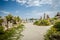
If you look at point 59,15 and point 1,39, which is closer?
point 1,39

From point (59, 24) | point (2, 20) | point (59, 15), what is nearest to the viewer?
point (59, 24)

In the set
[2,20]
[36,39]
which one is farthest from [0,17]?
[36,39]

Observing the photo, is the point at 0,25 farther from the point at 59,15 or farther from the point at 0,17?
the point at 59,15

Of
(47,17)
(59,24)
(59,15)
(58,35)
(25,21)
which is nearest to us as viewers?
(58,35)

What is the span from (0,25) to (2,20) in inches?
20.0

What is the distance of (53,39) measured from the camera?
11.4 feet

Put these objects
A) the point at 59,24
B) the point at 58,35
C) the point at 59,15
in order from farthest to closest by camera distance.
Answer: the point at 59,15 → the point at 59,24 → the point at 58,35

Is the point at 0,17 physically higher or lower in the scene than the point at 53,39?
higher

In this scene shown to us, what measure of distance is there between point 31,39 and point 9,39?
25.8 inches

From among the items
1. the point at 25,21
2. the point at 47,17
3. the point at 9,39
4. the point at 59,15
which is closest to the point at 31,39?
the point at 9,39

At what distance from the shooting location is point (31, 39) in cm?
395

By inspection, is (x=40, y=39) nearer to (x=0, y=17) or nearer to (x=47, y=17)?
(x=0, y=17)

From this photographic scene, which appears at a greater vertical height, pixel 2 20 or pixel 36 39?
pixel 2 20

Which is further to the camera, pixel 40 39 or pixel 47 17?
pixel 47 17
